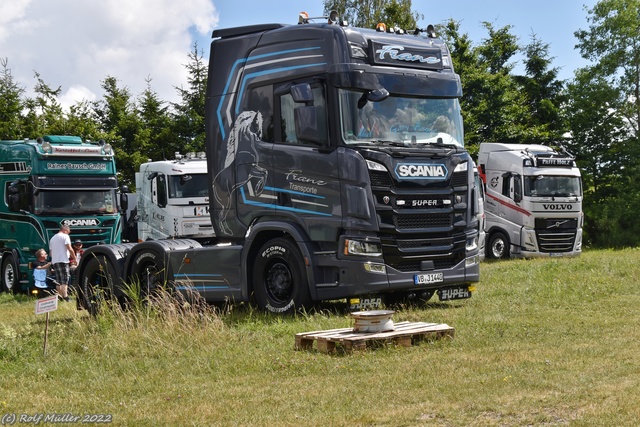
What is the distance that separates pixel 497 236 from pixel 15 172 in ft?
49.4

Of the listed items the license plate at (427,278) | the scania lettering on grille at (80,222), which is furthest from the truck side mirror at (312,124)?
the scania lettering on grille at (80,222)

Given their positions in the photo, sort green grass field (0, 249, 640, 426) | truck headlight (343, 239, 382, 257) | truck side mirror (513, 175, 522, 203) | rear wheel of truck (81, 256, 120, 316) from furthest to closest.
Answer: truck side mirror (513, 175, 522, 203)
rear wheel of truck (81, 256, 120, 316)
truck headlight (343, 239, 382, 257)
green grass field (0, 249, 640, 426)

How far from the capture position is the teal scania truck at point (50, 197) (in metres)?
23.2

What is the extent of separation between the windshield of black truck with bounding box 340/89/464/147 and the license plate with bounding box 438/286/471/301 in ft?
7.42

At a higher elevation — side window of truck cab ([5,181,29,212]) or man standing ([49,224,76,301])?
side window of truck cab ([5,181,29,212])

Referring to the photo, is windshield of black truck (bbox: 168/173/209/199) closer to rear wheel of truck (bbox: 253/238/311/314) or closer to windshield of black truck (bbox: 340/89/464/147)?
rear wheel of truck (bbox: 253/238/311/314)

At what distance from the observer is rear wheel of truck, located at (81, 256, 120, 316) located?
1648 cm

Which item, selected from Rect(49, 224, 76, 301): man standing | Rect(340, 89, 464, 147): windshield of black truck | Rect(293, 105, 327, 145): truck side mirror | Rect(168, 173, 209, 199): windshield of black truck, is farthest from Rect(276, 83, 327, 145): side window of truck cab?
Rect(168, 173, 209, 199): windshield of black truck

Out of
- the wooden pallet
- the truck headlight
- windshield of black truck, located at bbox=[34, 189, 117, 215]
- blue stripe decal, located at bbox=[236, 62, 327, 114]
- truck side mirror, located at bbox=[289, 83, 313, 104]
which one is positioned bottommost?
the wooden pallet

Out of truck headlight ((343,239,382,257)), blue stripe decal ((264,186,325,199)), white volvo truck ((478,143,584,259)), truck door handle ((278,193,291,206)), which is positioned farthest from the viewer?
white volvo truck ((478,143,584,259))

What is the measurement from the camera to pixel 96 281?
56.6ft

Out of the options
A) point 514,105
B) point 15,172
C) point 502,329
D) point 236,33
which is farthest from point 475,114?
point 502,329

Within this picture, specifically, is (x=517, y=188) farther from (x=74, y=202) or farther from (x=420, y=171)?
(x=420, y=171)

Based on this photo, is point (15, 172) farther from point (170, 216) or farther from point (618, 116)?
point (618, 116)
